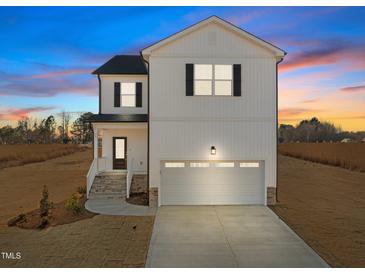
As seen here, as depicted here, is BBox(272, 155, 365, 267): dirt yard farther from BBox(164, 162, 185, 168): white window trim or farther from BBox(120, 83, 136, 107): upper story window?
BBox(120, 83, 136, 107): upper story window

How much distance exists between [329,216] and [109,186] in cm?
992

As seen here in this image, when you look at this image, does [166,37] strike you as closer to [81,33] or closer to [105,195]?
[81,33]

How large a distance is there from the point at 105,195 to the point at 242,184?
253 inches

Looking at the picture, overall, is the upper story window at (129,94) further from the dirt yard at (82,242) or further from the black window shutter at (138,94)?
the dirt yard at (82,242)

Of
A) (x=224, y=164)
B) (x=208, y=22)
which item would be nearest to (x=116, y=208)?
(x=224, y=164)

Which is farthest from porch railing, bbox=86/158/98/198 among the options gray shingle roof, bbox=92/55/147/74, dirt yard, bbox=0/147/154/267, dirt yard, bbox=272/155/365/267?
dirt yard, bbox=272/155/365/267

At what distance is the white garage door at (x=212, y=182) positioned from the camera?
13773 millimetres

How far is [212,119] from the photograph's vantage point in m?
13.7

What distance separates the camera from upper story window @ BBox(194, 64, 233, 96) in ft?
45.1

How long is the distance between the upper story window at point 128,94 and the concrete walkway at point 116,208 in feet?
18.1

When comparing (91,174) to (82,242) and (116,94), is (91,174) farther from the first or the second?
(82,242)

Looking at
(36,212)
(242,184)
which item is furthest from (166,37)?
(36,212)

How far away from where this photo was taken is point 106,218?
11477 millimetres
